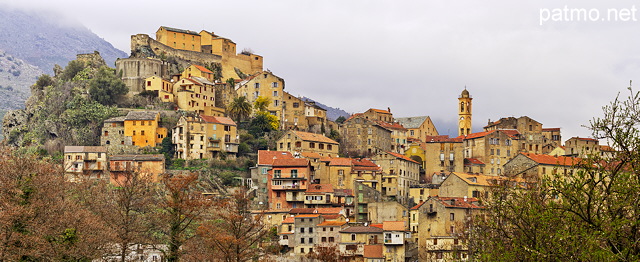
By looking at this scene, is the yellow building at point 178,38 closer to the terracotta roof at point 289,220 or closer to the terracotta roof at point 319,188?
the terracotta roof at point 319,188

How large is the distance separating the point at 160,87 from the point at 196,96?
16.5ft

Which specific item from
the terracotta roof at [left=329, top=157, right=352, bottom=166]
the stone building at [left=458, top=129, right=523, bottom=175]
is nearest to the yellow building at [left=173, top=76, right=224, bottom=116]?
the terracotta roof at [left=329, top=157, right=352, bottom=166]

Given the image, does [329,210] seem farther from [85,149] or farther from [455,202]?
[85,149]

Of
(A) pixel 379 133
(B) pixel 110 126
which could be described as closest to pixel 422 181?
(A) pixel 379 133

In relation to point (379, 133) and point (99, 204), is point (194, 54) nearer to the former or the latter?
point (379, 133)

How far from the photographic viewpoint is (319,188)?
338 feet

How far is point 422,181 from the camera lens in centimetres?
11650

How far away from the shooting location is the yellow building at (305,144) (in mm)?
113125

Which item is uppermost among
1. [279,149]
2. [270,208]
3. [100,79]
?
[100,79]

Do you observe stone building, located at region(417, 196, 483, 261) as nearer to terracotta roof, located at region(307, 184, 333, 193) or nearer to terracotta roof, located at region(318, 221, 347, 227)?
terracotta roof, located at region(318, 221, 347, 227)

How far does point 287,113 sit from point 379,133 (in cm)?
1325

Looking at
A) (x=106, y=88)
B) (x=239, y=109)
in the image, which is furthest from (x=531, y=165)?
(x=106, y=88)

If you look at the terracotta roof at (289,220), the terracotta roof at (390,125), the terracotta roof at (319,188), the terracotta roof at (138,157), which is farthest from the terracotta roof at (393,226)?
the terracotta roof at (390,125)

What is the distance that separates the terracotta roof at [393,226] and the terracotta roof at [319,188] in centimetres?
1318
